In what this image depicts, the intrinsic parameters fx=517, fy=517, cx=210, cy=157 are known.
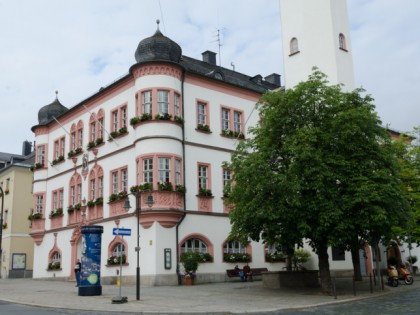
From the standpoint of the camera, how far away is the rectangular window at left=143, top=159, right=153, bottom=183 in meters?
30.2

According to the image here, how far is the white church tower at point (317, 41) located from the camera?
3662cm

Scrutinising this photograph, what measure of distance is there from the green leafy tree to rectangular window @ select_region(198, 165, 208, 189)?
9581 mm

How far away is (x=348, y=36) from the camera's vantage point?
38.2 meters

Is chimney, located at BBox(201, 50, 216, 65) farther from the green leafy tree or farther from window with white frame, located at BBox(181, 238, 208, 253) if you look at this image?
the green leafy tree

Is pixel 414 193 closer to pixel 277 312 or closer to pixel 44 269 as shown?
pixel 277 312

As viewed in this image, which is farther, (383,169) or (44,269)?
(44,269)

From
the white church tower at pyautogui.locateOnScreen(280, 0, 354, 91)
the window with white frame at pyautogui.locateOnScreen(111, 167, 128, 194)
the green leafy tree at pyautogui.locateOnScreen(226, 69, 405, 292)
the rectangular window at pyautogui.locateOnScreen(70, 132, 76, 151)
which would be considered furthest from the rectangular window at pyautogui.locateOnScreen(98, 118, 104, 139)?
the green leafy tree at pyautogui.locateOnScreen(226, 69, 405, 292)

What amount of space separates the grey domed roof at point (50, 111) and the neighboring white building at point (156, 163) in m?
3.21

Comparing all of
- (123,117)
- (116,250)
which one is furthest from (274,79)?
(116,250)

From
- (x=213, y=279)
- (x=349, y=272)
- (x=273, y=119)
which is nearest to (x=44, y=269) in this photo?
(x=213, y=279)

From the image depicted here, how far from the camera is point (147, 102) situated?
103ft

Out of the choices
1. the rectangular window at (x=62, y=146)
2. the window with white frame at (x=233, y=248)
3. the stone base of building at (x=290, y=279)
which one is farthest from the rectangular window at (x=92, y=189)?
the stone base of building at (x=290, y=279)

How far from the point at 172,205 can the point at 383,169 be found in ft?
41.7

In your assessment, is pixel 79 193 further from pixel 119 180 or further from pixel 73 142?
pixel 119 180
